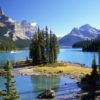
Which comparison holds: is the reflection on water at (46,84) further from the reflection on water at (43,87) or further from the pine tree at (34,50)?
the pine tree at (34,50)

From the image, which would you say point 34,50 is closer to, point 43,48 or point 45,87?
point 43,48

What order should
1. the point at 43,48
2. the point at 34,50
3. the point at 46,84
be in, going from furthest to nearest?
1. the point at 43,48
2. the point at 34,50
3. the point at 46,84

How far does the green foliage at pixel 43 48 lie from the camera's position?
138212mm

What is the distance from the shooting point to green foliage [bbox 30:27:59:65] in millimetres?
138212

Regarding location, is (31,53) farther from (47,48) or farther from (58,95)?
(58,95)

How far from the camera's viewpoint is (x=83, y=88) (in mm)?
73500

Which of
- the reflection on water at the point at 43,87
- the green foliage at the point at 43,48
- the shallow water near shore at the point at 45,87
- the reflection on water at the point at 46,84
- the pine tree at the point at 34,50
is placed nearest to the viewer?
the shallow water near shore at the point at 45,87

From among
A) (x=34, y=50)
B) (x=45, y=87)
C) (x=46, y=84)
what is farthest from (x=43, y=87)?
(x=34, y=50)

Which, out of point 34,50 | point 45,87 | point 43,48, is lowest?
point 45,87

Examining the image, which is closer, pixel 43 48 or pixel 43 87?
pixel 43 87

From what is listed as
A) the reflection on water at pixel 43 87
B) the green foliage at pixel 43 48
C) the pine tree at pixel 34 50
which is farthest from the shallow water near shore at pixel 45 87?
the pine tree at pixel 34 50

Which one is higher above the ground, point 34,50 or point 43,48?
point 43,48

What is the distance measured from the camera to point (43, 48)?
5487 inches

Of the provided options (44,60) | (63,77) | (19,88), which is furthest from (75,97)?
(44,60)
